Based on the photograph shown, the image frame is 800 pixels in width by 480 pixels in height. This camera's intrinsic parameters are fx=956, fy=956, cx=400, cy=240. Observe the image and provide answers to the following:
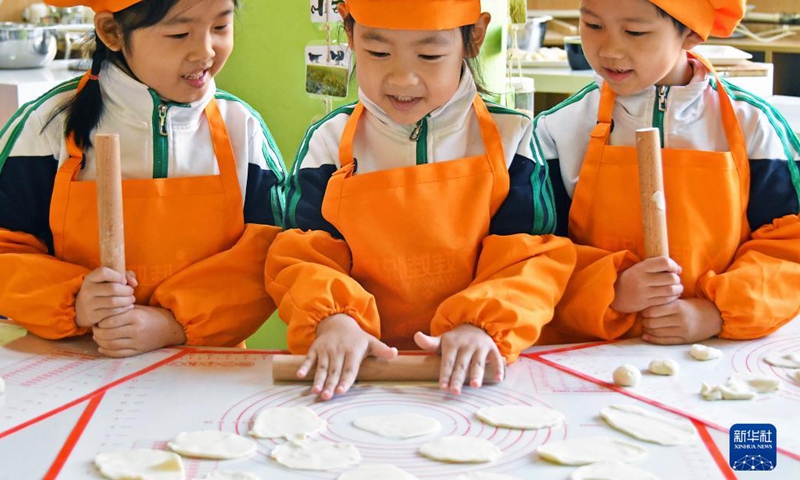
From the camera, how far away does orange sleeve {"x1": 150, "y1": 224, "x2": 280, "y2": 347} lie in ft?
4.87

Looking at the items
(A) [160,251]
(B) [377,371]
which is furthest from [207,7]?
(B) [377,371]

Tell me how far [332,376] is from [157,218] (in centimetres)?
44

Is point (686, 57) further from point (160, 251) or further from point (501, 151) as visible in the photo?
point (160, 251)

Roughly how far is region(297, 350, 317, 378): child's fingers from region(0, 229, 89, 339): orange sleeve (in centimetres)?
40

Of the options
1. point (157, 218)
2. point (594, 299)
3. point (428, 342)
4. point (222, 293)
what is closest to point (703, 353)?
point (594, 299)

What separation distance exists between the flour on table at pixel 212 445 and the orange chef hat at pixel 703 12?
34.4 inches

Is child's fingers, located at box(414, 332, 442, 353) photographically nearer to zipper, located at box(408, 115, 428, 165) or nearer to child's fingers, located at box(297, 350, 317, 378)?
child's fingers, located at box(297, 350, 317, 378)

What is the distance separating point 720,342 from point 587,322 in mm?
201

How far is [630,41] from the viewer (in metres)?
1.46

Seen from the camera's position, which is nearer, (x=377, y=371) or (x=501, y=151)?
(x=377, y=371)

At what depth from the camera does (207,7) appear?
4.83 feet

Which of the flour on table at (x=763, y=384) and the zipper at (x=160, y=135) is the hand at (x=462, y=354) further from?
the zipper at (x=160, y=135)

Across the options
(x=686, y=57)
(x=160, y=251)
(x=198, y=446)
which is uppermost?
(x=686, y=57)

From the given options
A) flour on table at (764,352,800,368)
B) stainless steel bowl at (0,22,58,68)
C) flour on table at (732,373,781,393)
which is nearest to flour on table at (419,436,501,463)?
flour on table at (732,373,781,393)
